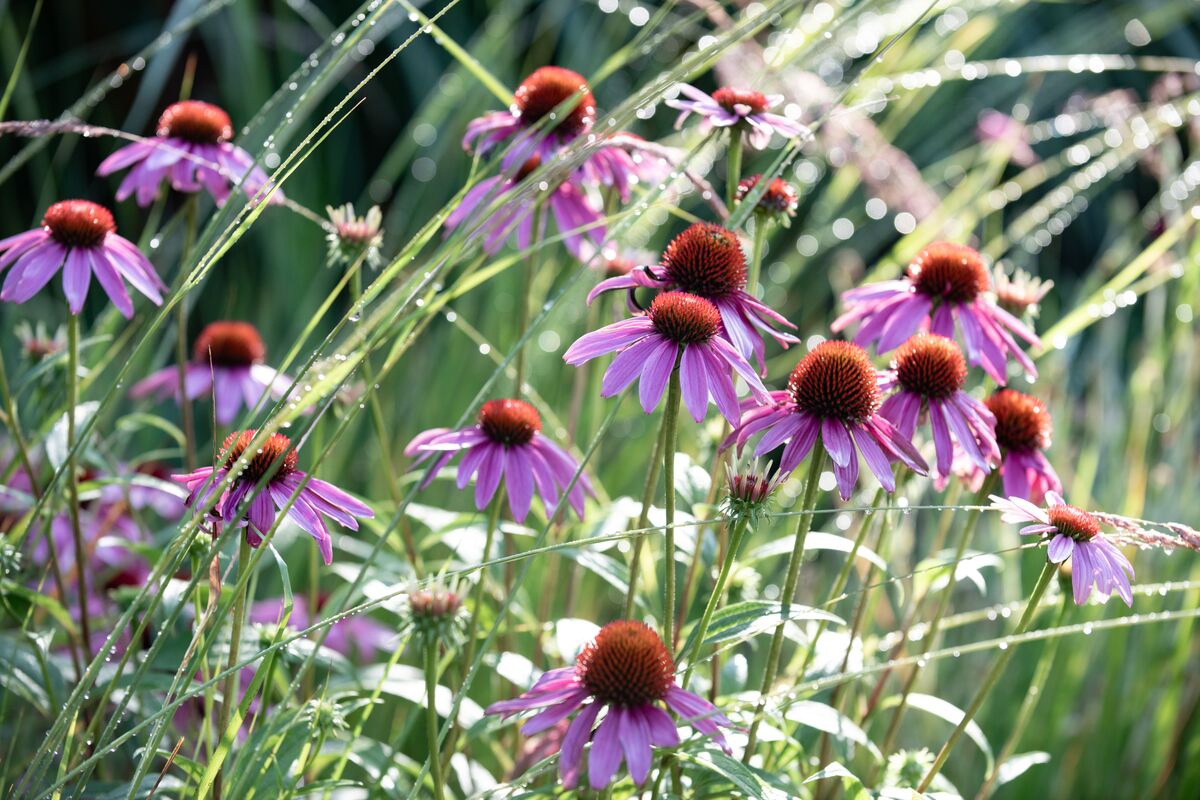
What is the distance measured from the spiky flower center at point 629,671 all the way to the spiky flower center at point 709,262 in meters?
0.26

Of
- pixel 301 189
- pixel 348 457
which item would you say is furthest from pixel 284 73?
pixel 348 457

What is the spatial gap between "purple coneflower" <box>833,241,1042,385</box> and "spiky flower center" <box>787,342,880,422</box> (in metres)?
0.17

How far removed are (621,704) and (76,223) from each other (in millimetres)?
603

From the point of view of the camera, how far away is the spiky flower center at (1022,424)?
0.95 m

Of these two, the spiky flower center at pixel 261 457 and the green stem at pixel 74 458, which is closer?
the spiky flower center at pixel 261 457

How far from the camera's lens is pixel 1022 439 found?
956 millimetres

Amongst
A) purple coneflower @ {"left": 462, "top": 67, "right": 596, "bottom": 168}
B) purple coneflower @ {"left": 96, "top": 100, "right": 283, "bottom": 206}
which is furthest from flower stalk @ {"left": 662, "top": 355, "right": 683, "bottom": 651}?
purple coneflower @ {"left": 96, "top": 100, "right": 283, "bottom": 206}

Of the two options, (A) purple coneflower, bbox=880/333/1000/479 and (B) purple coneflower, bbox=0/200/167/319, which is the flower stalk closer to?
(A) purple coneflower, bbox=880/333/1000/479

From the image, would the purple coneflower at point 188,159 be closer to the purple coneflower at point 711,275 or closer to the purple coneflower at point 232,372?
the purple coneflower at point 232,372

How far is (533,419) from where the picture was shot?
3.14ft

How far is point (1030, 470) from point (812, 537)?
0.18m

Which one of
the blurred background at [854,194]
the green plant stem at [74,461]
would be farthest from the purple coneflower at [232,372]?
the green plant stem at [74,461]

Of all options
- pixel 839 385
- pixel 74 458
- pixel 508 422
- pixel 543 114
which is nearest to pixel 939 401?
pixel 839 385

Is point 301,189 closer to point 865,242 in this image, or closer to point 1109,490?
point 865,242
